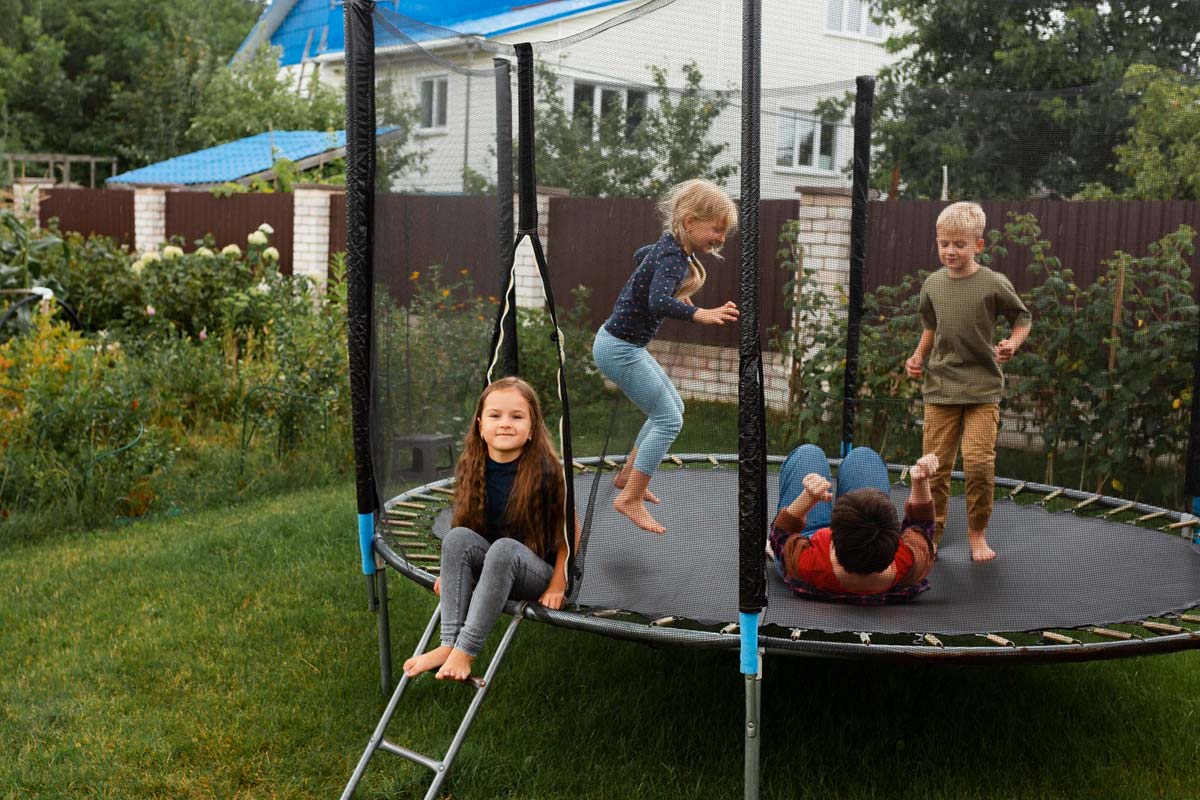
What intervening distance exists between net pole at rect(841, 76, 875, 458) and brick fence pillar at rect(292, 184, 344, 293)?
14.8 feet

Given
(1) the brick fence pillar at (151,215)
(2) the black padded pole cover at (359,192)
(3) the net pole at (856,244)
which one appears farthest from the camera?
(1) the brick fence pillar at (151,215)

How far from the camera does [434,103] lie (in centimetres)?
284

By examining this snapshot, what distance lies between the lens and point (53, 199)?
1160 cm

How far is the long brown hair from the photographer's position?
2365mm

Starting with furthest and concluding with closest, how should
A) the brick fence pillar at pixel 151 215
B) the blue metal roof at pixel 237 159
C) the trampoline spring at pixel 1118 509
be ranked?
the blue metal roof at pixel 237 159, the brick fence pillar at pixel 151 215, the trampoline spring at pixel 1118 509

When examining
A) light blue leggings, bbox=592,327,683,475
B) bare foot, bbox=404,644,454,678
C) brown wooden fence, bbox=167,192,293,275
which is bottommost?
bare foot, bbox=404,644,454,678

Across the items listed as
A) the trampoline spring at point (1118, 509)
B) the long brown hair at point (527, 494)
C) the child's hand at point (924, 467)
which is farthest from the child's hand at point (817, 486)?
the trampoline spring at point (1118, 509)

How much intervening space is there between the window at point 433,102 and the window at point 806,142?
0.81 m

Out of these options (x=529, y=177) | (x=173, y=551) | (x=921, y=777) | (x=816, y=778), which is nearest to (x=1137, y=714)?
(x=921, y=777)

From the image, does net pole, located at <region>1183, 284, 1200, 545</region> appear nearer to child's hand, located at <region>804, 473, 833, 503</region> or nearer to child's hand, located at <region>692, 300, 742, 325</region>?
child's hand, located at <region>804, 473, 833, 503</region>

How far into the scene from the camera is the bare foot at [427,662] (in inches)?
85.4

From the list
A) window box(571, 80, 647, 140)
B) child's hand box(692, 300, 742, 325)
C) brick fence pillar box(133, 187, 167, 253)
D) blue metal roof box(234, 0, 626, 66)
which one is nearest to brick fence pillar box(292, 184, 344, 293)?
blue metal roof box(234, 0, 626, 66)

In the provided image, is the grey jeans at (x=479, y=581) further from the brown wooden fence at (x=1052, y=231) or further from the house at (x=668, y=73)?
the brown wooden fence at (x=1052, y=231)

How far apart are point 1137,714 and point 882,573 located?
2.48 feet
